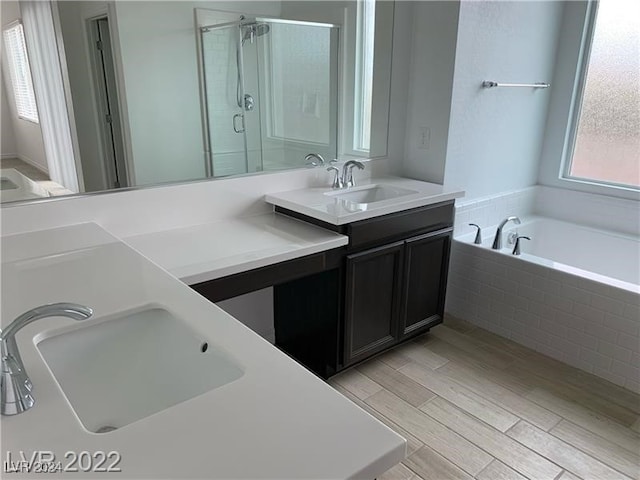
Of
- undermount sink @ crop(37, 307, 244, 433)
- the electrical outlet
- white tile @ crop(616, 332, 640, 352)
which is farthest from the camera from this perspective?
the electrical outlet

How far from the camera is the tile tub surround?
2.41m

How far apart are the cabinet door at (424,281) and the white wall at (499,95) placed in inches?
21.3

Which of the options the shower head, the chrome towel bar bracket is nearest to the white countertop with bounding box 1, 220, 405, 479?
the shower head

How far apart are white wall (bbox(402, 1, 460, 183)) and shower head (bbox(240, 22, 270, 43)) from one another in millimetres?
959

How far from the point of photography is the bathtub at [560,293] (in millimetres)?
2424

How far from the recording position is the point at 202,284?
1685mm

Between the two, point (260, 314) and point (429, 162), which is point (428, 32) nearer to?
point (429, 162)

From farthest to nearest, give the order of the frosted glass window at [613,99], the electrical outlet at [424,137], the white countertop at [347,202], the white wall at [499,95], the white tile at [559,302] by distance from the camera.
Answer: the frosted glass window at [613,99]
the electrical outlet at [424,137]
the white wall at [499,95]
the white tile at [559,302]
the white countertop at [347,202]

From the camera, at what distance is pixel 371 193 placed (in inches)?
109

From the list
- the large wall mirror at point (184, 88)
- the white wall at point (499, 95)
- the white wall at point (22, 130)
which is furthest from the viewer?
the white wall at point (499, 95)

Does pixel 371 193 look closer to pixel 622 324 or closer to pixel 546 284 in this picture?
pixel 546 284

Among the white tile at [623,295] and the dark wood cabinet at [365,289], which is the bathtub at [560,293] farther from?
the dark wood cabinet at [365,289]

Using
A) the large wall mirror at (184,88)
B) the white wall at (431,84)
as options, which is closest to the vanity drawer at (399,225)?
the white wall at (431,84)

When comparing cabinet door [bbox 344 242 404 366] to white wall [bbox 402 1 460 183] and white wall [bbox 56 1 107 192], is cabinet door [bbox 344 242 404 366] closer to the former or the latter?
white wall [bbox 402 1 460 183]
